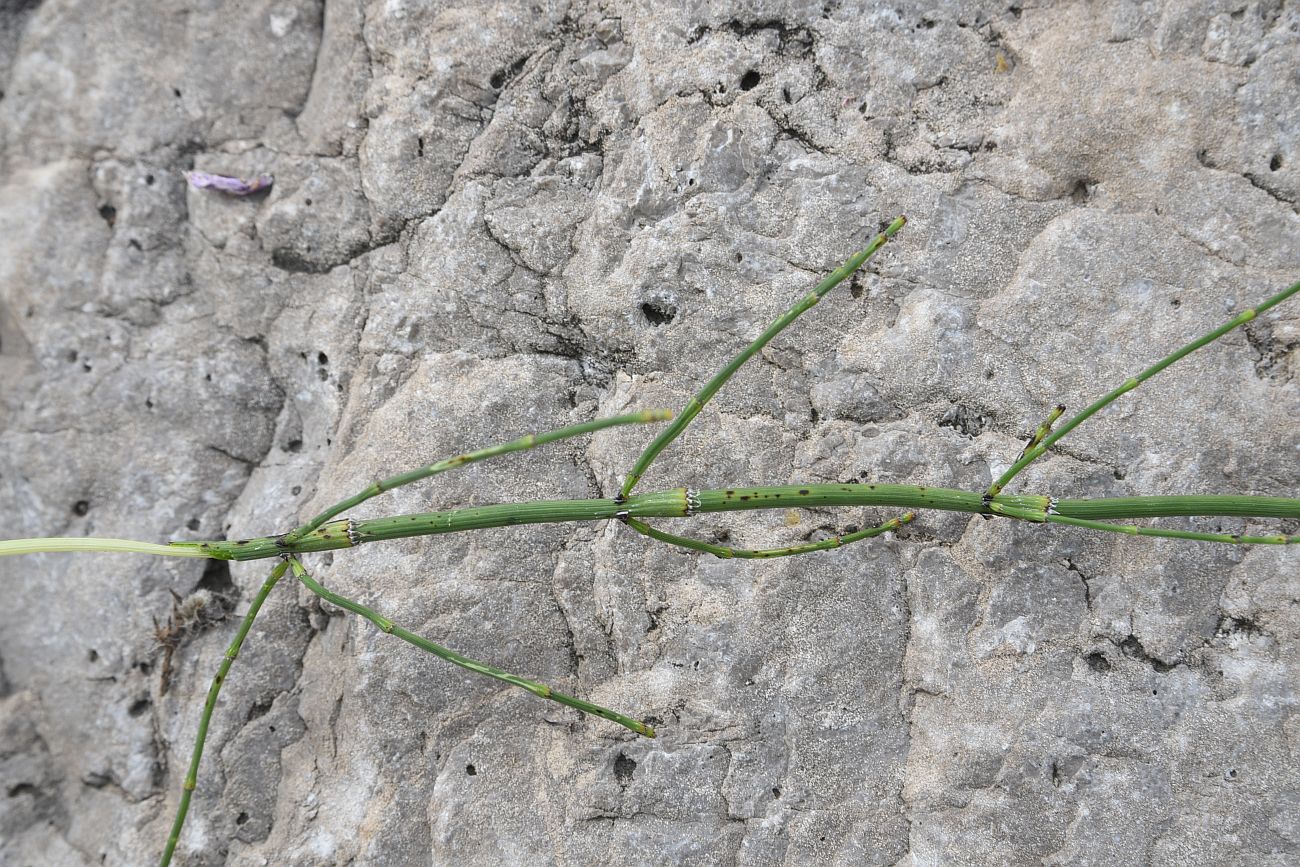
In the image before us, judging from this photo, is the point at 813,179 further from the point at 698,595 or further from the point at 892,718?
the point at 892,718

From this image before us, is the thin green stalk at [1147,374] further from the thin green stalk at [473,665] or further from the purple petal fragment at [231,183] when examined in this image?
the purple petal fragment at [231,183]

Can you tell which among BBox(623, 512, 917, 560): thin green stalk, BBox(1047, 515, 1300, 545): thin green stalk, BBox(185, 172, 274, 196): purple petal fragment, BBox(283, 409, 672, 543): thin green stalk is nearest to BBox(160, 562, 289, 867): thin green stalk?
BBox(283, 409, 672, 543): thin green stalk

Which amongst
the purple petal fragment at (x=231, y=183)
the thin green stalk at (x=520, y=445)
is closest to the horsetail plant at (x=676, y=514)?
the thin green stalk at (x=520, y=445)

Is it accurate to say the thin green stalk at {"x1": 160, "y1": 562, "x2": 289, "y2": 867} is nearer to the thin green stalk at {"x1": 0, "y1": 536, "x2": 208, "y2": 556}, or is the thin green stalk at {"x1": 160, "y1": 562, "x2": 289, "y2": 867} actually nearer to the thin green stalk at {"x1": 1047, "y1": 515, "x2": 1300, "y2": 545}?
the thin green stalk at {"x1": 0, "y1": 536, "x2": 208, "y2": 556}

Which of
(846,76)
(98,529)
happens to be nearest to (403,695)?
(98,529)

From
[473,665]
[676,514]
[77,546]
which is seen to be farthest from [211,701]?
[676,514]

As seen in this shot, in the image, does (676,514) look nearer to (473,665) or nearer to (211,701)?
(473,665)
